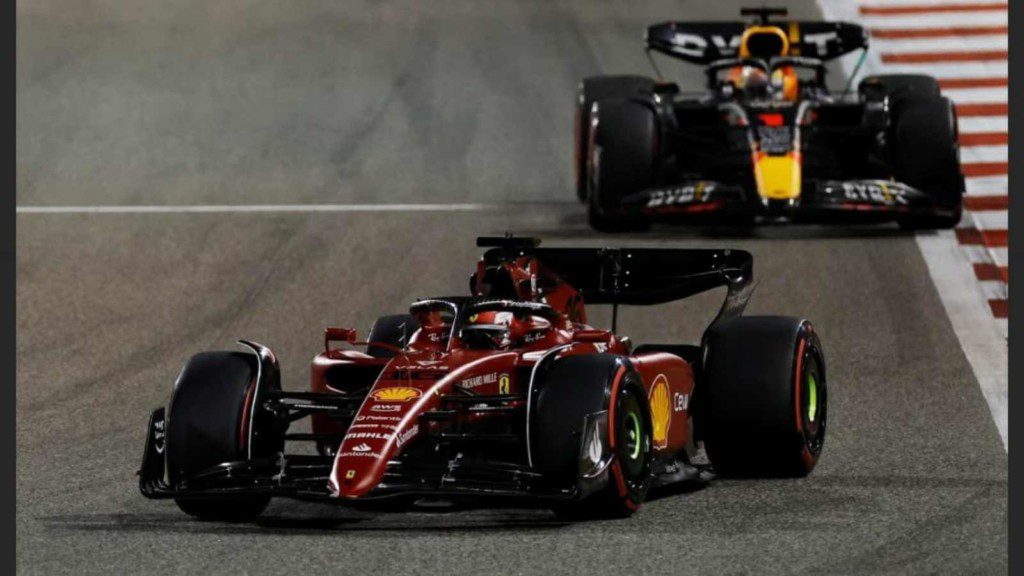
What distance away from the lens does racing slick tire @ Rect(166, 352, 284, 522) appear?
8.49 m

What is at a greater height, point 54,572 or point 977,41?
point 977,41

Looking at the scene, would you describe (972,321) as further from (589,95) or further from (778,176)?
(589,95)

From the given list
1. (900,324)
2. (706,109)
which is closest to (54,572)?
(900,324)

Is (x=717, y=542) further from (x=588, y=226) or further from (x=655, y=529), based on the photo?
(x=588, y=226)

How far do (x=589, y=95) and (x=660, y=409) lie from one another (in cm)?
891

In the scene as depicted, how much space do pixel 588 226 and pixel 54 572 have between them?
32.8ft

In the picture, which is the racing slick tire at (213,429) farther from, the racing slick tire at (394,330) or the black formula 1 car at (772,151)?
the black formula 1 car at (772,151)

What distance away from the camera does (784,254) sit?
15789 mm

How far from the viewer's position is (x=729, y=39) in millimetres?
17641

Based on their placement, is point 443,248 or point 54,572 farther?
point 443,248

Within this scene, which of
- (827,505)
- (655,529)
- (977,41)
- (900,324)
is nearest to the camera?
(655,529)

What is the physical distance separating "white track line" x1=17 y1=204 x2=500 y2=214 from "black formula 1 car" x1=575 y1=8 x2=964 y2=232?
4.27 ft

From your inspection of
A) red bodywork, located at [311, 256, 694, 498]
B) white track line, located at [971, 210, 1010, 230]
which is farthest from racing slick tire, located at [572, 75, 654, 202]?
red bodywork, located at [311, 256, 694, 498]

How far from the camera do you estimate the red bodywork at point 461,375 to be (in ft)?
26.3
